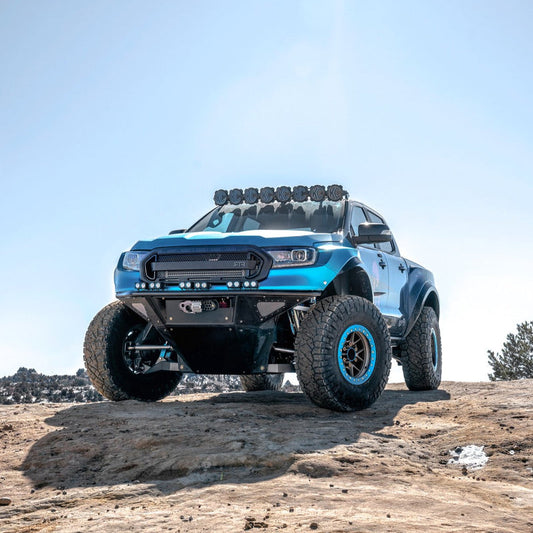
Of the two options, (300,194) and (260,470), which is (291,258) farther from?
(260,470)

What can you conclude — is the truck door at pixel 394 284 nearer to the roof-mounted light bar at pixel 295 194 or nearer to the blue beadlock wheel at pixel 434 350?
the roof-mounted light bar at pixel 295 194

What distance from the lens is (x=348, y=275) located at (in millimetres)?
7770

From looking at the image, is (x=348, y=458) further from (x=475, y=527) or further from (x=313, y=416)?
(x=313, y=416)

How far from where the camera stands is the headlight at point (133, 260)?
7169 millimetres

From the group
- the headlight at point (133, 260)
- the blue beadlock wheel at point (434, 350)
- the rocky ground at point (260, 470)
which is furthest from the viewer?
the blue beadlock wheel at point (434, 350)

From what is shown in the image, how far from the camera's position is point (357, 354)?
7.07 meters

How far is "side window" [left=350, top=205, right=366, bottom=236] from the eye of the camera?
26.6ft

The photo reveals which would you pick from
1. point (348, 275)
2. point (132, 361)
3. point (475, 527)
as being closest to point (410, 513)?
point (475, 527)

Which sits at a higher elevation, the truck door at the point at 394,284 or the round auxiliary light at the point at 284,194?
the round auxiliary light at the point at 284,194

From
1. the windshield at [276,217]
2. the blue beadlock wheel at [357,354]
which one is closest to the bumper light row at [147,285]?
the windshield at [276,217]

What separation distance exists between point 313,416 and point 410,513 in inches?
113

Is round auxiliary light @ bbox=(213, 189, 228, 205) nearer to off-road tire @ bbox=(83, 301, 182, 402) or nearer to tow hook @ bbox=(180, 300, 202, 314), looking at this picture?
off-road tire @ bbox=(83, 301, 182, 402)

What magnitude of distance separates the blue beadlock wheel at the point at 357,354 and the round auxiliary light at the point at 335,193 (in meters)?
1.75

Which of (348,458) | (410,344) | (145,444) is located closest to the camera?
(348,458)
